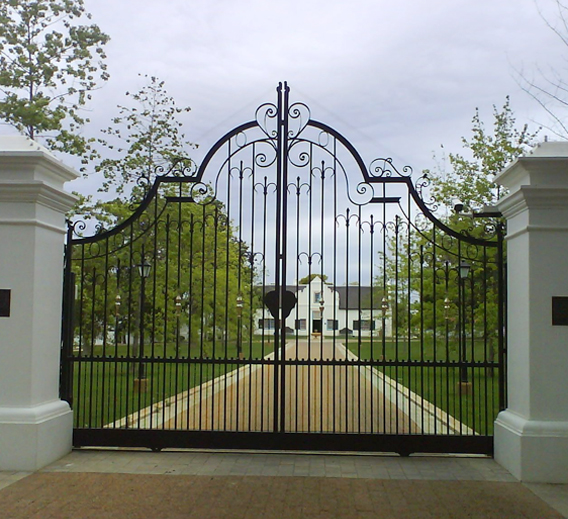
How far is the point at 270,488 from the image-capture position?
259 inches

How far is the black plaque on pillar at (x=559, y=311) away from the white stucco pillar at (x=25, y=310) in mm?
5694

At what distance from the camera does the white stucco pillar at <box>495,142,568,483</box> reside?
→ 692 cm

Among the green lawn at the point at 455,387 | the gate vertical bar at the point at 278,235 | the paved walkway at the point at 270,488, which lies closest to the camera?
the paved walkway at the point at 270,488

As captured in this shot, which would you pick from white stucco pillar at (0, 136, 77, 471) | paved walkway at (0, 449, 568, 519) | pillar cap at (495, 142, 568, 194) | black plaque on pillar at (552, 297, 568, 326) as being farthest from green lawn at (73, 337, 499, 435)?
pillar cap at (495, 142, 568, 194)

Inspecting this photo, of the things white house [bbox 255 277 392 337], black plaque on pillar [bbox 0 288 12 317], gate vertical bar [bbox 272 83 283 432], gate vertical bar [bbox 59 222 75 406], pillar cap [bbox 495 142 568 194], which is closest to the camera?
pillar cap [bbox 495 142 568 194]

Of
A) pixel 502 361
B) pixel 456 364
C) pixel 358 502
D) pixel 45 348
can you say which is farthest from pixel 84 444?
pixel 502 361

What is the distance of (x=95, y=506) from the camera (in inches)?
236

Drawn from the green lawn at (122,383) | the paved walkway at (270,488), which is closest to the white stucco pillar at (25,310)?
the paved walkway at (270,488)

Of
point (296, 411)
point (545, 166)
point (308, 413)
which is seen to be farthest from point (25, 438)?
point (545, 166)

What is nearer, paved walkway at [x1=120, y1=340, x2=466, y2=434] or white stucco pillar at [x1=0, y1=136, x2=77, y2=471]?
white stucco pillar at [x1=0, y1=136, x2=77, y2=471]

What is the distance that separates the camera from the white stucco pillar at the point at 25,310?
721 centimetres

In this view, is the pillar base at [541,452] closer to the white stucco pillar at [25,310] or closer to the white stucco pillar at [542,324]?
the white stucco pillar at [542,324]

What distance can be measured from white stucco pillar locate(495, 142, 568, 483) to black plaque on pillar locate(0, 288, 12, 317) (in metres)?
5.73

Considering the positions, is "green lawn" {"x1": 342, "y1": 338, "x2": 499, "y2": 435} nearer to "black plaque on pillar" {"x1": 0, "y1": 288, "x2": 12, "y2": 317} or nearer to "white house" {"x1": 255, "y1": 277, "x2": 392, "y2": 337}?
"white house" {"x1": 255, "y1": 277, "x2": 392, "y2": 337}
